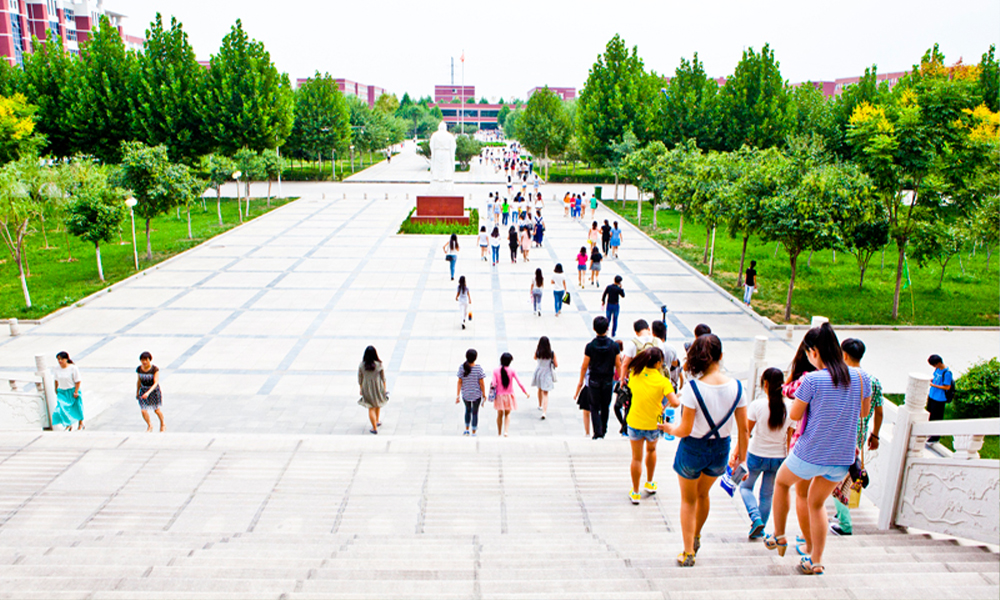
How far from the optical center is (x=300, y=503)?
5836 mm

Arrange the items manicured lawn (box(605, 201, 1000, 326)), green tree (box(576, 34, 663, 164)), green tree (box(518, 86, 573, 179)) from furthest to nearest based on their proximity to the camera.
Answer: green tree (box(518, 86, 573, 179))
green tree (box(576, 34, 663, 164))
manicured lawn (box(605, 201, 1000, 326))

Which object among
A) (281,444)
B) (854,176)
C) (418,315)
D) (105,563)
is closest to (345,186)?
(418,315)

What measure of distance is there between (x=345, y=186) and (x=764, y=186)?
3288cm

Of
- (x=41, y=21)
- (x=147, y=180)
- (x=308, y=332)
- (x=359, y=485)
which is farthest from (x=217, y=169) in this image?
(x=41, y=21)

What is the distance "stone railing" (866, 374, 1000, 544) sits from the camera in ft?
14.7

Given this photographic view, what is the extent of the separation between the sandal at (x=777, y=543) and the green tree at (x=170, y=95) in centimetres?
3251

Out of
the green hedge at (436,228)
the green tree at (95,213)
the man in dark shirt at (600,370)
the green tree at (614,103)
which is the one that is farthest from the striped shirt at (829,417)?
the green tree at (614,103)

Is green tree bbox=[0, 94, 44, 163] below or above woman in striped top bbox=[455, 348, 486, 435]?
above

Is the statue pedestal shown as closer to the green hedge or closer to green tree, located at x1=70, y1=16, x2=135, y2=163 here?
the green hedge

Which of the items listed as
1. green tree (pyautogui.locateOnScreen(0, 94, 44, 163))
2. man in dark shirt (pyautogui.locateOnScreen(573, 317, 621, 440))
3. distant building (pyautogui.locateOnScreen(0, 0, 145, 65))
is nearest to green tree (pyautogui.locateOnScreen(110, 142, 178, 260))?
green tree (pyautogui.locateOnScreen(0, 94, 44, 163))

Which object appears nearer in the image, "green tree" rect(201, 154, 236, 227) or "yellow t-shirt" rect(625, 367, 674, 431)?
"yellow t-shirt" rect(625, 367, 674, 431)

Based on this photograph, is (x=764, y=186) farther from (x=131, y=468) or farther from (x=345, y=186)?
(x=345, y=186)

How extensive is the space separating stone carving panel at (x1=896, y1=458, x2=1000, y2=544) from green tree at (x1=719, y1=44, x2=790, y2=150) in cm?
3241

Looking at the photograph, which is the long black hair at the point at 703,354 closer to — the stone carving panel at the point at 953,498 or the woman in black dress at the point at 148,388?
the stone carving panel at the point at 953,498
